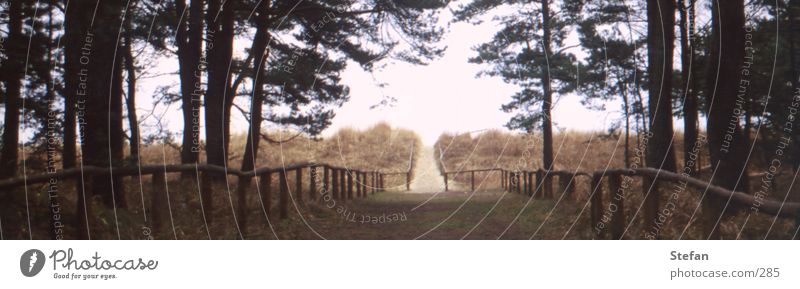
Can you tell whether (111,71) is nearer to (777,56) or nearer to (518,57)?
(518,57)

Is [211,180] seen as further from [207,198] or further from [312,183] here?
[312,183]

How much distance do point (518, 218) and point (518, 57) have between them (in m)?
1.52

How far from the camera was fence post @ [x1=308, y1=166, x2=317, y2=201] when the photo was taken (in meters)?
7.26

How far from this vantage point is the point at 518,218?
541 cm

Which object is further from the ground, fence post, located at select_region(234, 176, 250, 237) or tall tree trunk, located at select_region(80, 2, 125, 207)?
tall tree trunk, located at select_region(80, 2, 125, 207)

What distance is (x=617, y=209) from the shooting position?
525 cm

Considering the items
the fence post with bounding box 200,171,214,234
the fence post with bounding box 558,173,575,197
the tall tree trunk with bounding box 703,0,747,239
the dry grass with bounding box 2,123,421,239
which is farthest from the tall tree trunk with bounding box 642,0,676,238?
the fence post with bounding box 200,171,214,234

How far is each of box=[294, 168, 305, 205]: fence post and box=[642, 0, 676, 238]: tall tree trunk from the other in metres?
3.90

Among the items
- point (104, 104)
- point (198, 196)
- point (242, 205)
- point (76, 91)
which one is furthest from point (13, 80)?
point (242, 205)

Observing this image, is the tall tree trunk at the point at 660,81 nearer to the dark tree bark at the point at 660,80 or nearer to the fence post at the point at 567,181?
the dark tree bark at the point at 660,80

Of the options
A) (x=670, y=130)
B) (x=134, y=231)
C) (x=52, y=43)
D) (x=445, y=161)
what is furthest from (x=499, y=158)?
(x=52, y=43)

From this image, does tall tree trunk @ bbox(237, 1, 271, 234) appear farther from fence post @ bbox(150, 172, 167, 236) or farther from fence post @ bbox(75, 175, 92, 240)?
fence post @ bbox(75, 175, 92, 240)

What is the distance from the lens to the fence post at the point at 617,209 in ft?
17.1

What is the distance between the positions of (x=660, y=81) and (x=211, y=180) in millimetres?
4343
